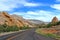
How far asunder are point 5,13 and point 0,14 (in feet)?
22.5

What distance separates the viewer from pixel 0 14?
7293 inches

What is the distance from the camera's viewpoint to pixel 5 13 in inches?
7520
